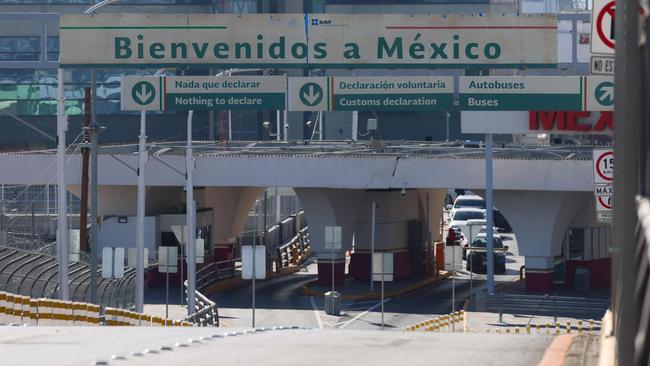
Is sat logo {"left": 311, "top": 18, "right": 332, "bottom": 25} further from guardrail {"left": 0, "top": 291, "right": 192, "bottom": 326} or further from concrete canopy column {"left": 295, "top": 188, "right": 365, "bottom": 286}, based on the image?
concrete canopy column {"left": 295, "top": 188, "right": 365, "bottom": 286}

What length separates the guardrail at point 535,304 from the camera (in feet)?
129

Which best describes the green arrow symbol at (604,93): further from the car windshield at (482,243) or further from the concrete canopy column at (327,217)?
the car windshield at (482,243)

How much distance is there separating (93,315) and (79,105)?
53.8 meters

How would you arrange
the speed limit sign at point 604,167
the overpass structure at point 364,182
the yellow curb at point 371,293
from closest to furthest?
the speed limit sign at point 604,167 < the yellow curb at point 371,293 < the overpass structure at point 364,182

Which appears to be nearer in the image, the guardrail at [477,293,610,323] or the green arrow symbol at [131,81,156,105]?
the green arrow symbol at [131,81,156,105]

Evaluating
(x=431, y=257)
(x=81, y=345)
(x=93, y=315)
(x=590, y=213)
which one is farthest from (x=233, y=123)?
(x=81, y=345)

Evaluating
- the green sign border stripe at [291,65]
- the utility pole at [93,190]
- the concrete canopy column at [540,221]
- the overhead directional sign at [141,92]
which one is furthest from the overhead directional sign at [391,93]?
the concrete canopy column at [540,221]

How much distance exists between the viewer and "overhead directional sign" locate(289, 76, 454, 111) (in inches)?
1347

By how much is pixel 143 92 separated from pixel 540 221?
16.3 meters

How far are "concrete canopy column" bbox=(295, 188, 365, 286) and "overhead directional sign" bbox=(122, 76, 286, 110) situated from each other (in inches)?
555

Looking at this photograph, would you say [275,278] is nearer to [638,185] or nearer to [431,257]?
[431,257]

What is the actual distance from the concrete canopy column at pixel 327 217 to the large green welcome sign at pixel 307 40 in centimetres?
1507

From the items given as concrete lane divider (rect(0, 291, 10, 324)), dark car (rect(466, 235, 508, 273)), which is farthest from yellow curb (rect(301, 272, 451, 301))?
concrete lane divider (rect(0, 291, 10, 324))

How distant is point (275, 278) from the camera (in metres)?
52.8
